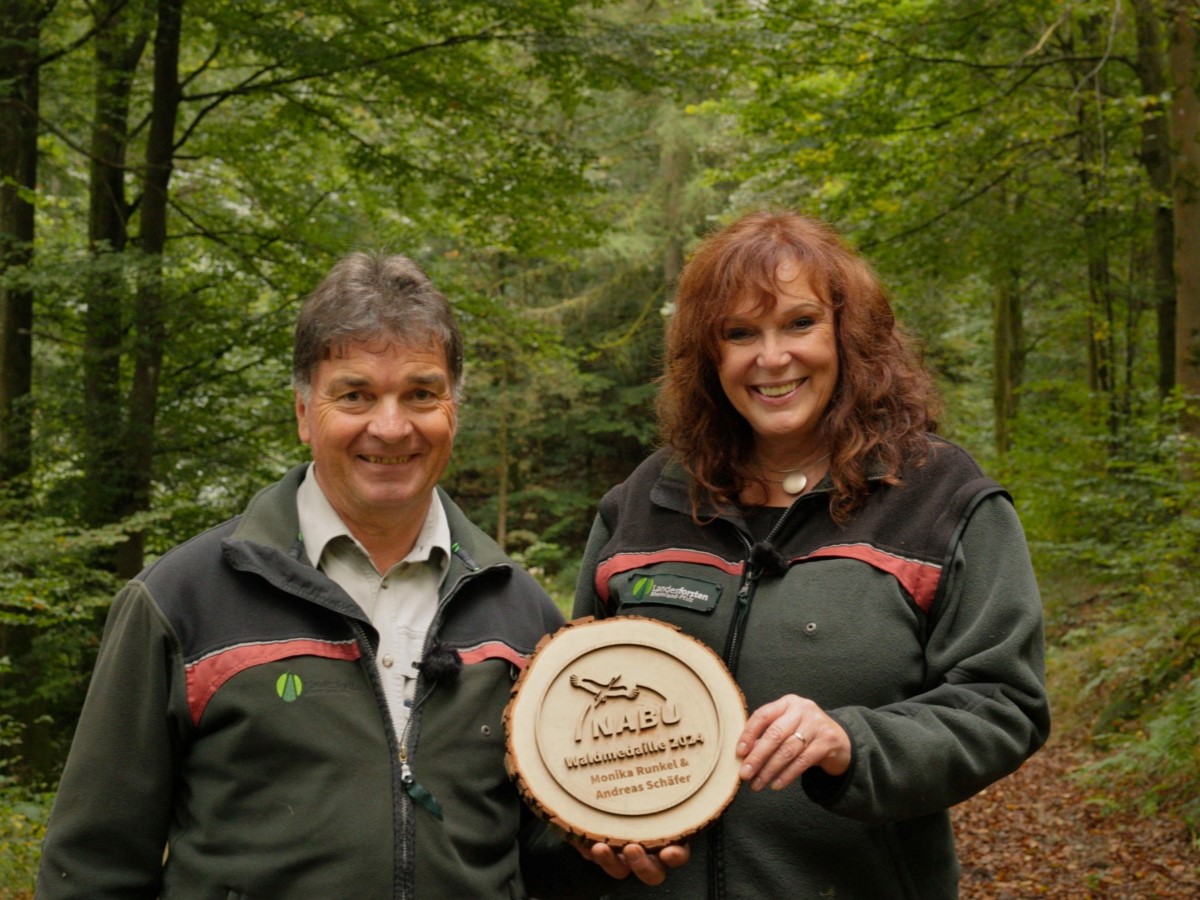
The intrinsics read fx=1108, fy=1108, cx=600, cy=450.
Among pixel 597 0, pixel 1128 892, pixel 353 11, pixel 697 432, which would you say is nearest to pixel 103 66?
pixel 353 11

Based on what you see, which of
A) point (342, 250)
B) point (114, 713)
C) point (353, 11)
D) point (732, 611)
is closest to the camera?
point (114, 713)

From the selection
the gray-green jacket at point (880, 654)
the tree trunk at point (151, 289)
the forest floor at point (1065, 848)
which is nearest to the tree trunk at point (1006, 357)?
the forest floor at point (1065, 848)

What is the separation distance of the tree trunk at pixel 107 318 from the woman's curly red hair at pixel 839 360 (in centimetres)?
607

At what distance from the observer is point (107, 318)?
25.6 ft

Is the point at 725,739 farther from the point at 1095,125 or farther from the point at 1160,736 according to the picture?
the point at 1095,125

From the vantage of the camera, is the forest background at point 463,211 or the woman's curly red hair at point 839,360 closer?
the woman's curly red hair at point 839,360

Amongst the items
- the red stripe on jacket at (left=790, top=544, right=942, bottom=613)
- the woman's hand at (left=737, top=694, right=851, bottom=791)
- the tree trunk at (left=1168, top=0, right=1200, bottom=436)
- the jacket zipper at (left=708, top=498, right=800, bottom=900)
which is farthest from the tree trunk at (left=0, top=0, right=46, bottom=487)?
the tree trunk at (left=1168, top=0, right=1200, bottom=436)

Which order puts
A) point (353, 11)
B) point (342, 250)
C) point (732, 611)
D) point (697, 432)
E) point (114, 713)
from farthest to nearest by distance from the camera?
point (342, 250), point (353, 11), point (697, 432), point (732, 611), point (114, 713)

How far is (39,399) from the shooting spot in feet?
26.2

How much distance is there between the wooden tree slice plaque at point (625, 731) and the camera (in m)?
2.05

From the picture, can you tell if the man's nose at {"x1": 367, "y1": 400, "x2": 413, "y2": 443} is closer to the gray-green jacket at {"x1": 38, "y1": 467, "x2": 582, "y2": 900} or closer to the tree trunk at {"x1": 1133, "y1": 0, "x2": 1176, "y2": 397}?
the gray-green jacket at {"x1": 38, "y1": 467, "x2": 582, "y2": 900}

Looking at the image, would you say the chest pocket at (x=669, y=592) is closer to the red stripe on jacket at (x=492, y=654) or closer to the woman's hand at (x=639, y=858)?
the red stripe on jacket at (x=492, y=654)

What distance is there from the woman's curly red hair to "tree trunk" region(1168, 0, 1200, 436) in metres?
5.43

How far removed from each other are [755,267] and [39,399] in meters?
7.07
